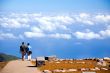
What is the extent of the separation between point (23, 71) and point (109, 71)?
6.52 metres

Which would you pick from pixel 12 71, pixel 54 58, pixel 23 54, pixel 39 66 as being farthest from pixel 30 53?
pixel 12 71

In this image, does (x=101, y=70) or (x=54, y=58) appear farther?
(x=54, y=58)

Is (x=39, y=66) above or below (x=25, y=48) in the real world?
below

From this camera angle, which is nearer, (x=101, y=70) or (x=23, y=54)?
(x=101, y=70)

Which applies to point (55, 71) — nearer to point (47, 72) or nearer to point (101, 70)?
point (47, 72)

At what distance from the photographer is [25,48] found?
39.5 m

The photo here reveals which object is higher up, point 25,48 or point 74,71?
point 25,48

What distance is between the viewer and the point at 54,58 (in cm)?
4247

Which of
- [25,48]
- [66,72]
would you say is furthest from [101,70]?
[25,48]

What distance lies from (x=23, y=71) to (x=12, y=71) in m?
0.85

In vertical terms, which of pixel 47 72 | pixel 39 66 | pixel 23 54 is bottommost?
pixel 47 72

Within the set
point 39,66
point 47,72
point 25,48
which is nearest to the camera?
point 47,72

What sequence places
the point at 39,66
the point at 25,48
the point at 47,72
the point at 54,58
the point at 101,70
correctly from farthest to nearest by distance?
1. the point at 54,58
2. the point at 25,48
3. the point at 39,66
4. the point at 101,70
5. the point at 47,72

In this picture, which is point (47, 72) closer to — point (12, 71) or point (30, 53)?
point (12, 71)
